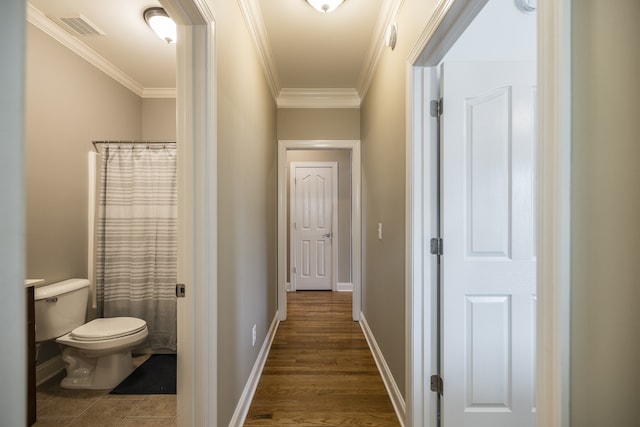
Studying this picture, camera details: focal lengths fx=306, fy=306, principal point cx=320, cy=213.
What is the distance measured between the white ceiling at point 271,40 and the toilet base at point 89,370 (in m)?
2.31

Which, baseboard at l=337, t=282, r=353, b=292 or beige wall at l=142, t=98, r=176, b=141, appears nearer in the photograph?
beige wall at l=142, t=98, r=176, b=141

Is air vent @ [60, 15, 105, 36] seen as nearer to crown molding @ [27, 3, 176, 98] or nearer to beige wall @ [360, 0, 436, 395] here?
crown molding @ [27, 3, 176, 98]

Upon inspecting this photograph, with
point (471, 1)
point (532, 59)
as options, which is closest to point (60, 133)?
point (471, 1)

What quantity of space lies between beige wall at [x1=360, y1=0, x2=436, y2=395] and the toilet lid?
5.91 feet

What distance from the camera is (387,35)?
2.05m

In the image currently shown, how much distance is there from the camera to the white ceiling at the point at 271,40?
2.03 metres

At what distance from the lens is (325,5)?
1934mm

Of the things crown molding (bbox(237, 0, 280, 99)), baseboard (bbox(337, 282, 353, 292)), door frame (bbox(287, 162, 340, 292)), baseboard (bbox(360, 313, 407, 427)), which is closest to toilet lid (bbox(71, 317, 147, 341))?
baseboard (bbox(360, 313, 407, 427))

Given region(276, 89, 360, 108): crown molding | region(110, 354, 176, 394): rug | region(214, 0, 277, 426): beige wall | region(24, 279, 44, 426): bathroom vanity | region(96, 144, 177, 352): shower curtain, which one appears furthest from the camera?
region(276, 89, 360, 108): crown molding

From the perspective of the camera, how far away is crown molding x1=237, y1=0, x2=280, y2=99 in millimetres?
1912

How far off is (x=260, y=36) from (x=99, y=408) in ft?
8.97

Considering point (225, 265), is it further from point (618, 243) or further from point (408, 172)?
point (618, 243)

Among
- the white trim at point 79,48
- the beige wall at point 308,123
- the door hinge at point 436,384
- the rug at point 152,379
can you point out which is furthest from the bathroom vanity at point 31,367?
the beige wall at point 308,123

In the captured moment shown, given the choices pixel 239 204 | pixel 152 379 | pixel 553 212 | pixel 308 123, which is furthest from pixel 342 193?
pixel 553 212
